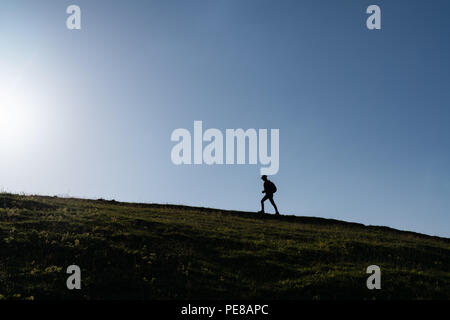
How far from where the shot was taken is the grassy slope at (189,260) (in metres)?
12.8

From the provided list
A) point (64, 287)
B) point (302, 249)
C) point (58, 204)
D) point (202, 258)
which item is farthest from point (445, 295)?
point (58, 204)

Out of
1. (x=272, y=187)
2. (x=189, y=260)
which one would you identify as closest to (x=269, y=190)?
(x=272, y=187)

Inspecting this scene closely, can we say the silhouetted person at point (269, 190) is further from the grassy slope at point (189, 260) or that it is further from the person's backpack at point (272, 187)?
the grassy slope at point (189, 260)

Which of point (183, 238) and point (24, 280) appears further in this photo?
point (183, 238)

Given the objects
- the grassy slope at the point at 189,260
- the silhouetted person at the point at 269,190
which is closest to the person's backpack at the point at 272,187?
the silhouetted person at the point at 269,190

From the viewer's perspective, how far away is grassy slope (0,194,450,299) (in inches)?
505

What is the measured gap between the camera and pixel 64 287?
12.3 meters

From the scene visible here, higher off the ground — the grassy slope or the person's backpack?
the person's backpack

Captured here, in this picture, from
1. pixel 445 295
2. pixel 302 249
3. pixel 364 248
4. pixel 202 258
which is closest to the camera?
pixel 445 295

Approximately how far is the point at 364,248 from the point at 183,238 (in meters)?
8.74

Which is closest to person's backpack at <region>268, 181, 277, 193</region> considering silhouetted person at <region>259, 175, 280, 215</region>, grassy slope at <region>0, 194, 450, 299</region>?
silhouetted person at <region>259, 175, 280, 215</region>

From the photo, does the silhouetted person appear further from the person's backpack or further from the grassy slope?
the grassy slope
